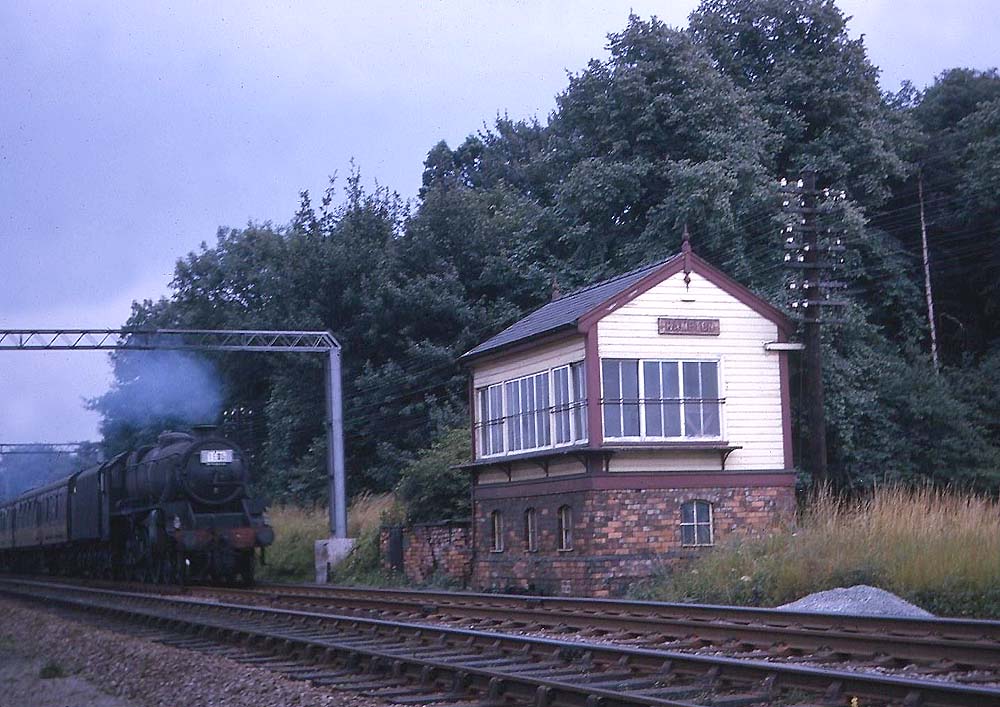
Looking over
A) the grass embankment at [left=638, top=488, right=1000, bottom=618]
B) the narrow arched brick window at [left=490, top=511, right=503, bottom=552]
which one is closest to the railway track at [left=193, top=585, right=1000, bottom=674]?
the grass embankment at [left=638, top=488, right=1000, bottom=618]

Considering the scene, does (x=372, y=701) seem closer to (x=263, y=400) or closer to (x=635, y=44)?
(x=635, y=44)

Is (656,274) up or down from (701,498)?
up

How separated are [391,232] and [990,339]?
2099 centimetres

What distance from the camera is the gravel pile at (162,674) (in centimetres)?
1084

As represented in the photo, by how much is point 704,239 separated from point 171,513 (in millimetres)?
16530

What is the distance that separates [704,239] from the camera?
35.0 meters

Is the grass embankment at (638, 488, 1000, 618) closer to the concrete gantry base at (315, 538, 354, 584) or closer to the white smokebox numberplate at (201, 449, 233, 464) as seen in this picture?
the white smokebox numberplate at (201, 449, 233, 464)

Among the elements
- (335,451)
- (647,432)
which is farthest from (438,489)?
(647,432)

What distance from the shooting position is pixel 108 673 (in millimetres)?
13430

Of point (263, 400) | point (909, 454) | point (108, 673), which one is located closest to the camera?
point (108, 673)

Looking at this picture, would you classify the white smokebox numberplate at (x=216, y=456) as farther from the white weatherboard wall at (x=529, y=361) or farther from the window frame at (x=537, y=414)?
the white weatherboard wall at (x=529, y=361)

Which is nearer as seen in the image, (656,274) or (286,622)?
(286,622)

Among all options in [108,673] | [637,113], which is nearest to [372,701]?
[108,673]

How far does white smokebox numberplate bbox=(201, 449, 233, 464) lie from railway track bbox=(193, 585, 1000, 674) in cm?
870
